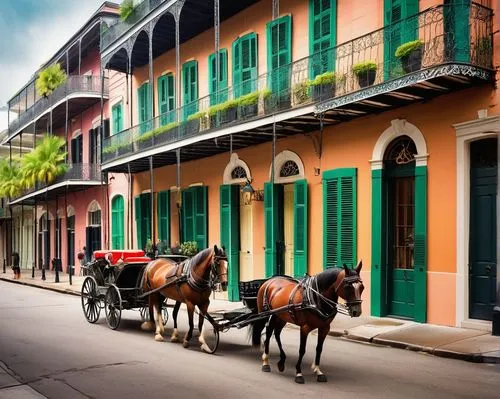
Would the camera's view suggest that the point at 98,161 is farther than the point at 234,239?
Yes

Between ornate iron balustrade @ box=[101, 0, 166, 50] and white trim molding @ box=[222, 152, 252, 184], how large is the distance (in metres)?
4.93

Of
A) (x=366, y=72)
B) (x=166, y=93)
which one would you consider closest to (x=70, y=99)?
(x=166, y=93)

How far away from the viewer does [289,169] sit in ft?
48.9

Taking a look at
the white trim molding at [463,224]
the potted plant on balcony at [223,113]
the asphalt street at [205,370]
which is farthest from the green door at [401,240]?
the potted plant on balcony at [223,113]

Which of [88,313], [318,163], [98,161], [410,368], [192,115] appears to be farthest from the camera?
[98,161]

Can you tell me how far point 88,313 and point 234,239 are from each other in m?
5.15

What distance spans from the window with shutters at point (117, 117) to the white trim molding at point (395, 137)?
13.8m

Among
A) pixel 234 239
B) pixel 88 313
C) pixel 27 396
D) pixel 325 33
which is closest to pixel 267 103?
pixel 325 33

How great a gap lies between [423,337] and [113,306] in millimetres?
5612

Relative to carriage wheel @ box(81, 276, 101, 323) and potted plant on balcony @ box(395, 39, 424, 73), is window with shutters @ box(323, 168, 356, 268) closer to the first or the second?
potted plant on balcony @ box(395, 39, 424, 73)

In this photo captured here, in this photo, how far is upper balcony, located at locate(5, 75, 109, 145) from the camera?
2555 cm

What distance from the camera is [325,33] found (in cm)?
1351

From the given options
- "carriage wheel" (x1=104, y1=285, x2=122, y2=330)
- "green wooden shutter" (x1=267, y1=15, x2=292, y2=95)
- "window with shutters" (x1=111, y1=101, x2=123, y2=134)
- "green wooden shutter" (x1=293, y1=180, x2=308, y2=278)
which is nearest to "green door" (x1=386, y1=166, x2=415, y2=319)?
"green wooden shutter" (x1=293, y1=180, x2=308, y2=278)

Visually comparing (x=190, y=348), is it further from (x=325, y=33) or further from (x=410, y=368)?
(x=325, y=33)
